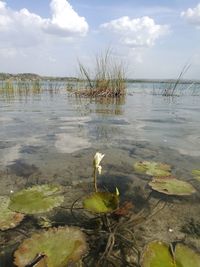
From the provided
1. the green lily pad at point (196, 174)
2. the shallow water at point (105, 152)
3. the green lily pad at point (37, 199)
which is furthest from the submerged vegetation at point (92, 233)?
the green lily pad at point (196, 174)

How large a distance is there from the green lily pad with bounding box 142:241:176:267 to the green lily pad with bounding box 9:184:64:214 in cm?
95

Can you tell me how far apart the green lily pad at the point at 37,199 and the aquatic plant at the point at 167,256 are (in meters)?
0.96

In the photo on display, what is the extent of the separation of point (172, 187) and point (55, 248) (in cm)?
143

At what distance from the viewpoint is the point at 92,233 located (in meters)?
2.19

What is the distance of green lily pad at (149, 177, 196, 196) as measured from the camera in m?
2.88

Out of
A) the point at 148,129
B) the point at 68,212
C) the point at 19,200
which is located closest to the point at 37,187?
the point at 19,200

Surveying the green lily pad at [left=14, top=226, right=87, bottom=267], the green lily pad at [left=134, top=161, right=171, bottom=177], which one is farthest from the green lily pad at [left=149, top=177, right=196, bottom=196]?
the green lily pad at [left=14, top=226, right=87, bottom=267]

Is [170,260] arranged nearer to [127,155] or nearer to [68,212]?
[68,212]

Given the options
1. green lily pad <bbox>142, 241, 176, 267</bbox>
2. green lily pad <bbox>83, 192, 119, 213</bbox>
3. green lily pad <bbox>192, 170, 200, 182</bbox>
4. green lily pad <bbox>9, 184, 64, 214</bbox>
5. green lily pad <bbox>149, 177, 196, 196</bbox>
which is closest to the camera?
green lily pad <bbox>142, 241, 176, 267</bbox>

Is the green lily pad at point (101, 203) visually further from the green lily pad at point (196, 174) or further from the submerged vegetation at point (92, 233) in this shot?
the green lily pad at point (196, 174)

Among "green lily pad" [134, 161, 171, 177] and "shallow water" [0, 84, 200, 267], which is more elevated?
"green lily pad" [134, 161, 171, 177]

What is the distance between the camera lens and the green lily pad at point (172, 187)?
9.45 ft

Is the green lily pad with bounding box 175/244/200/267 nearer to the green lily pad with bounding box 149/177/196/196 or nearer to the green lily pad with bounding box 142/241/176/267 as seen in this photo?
the green lily pad with bounding box 142/241/176/267

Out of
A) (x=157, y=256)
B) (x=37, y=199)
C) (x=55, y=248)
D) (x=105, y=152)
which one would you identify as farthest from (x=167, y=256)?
(x=105, y=152)
